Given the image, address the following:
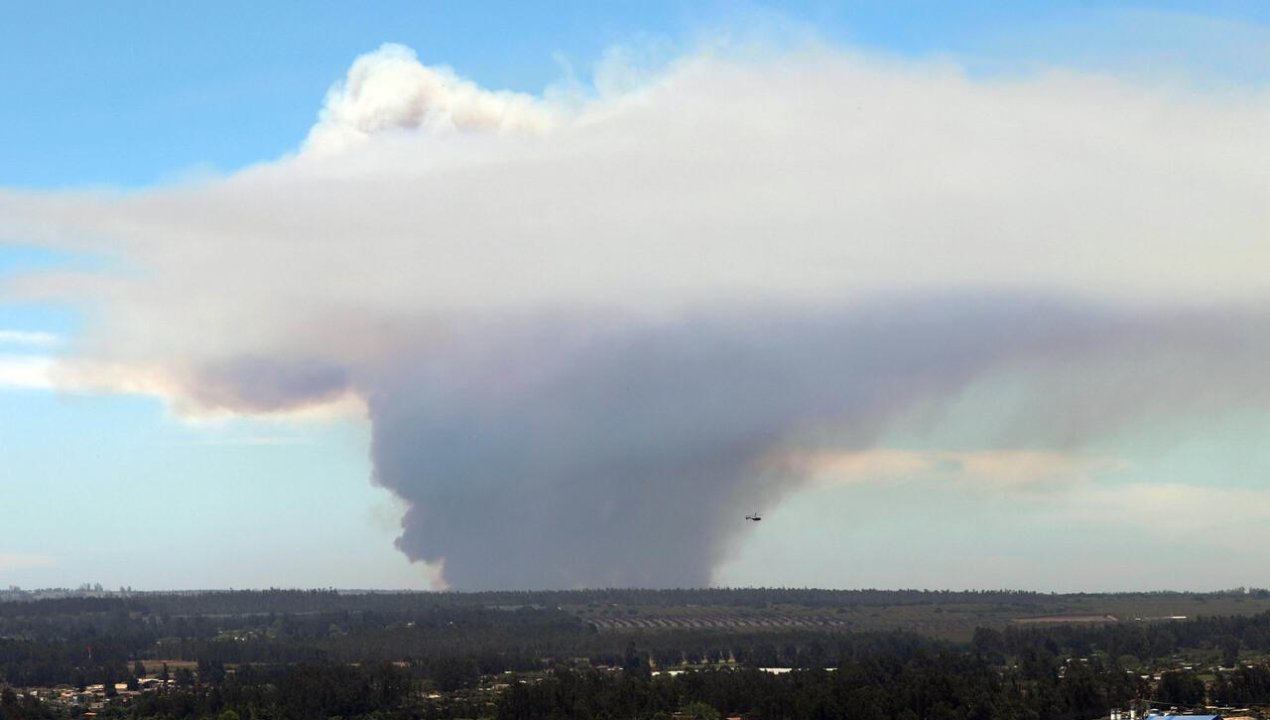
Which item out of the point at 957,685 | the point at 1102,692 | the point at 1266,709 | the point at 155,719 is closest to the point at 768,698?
the point at 957,685

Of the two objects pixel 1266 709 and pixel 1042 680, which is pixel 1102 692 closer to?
pixel 1042 680

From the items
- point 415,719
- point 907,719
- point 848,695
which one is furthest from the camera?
point 415,719

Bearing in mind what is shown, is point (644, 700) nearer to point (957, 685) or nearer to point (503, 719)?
point (503, 719)

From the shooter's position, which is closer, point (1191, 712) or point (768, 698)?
point (1191, 712)

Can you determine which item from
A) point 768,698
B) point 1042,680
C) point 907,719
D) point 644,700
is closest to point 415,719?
point 644,700

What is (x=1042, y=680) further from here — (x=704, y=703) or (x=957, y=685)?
(x=704, y=703)

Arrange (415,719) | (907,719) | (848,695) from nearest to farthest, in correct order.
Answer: (907,719)
(848,695)
(415,719)

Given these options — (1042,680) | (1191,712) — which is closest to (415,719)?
(1042,680)

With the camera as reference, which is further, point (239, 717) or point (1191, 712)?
point (239, 717)
